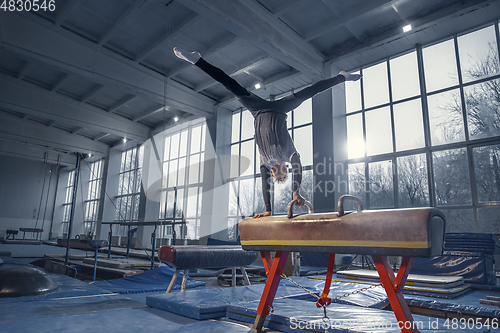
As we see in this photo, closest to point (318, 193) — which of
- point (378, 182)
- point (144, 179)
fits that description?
point (378, 182)

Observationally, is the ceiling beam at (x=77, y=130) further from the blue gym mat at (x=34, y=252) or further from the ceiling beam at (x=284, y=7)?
the ceiling beam at (x=284, y=7)

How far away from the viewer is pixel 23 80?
35.2ft

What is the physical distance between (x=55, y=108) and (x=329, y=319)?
1235cm

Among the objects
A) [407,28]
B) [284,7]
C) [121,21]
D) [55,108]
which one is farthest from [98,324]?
[55,108]

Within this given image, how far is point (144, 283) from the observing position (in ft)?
16.5

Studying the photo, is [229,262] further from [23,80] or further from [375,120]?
[23,80]

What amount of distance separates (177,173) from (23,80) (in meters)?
6.36

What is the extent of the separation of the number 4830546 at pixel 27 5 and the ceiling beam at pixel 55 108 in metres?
4.12

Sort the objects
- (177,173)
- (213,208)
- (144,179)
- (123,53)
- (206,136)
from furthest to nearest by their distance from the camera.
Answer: (144,179)
(177,173)
(206,136)
(213,208)
(123,53)

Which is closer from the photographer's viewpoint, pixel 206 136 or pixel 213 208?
pixel 213 208

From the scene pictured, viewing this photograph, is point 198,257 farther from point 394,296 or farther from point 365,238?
point 394,296

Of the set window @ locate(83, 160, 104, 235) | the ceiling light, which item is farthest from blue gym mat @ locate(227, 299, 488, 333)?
window @ locate(83, 160, 104, 235)

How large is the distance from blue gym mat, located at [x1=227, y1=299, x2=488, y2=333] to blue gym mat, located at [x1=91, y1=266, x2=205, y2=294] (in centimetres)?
234

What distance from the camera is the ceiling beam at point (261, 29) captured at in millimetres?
6602
